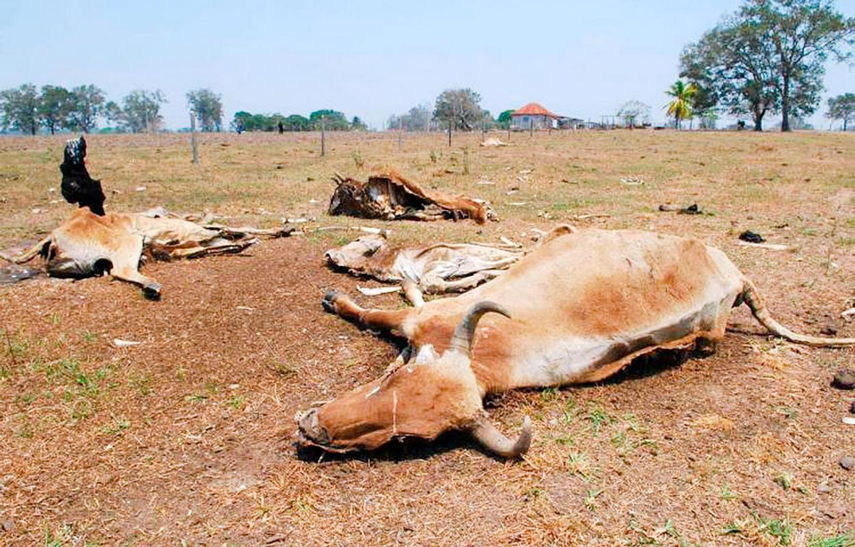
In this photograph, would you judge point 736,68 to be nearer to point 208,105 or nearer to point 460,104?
point 460,104

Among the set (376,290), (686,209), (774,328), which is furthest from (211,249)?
(686,209)

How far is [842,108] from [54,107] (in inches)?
4100

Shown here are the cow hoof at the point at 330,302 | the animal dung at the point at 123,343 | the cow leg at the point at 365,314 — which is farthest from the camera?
the cow hoof at the point at 330,302

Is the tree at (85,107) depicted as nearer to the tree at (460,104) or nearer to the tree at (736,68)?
the tree at (460,104)

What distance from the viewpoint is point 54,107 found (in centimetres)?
7750

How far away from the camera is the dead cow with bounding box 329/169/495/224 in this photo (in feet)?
30.2

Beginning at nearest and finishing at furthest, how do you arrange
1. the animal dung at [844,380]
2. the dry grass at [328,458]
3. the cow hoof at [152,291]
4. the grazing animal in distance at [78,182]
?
1. the dry grass at [328,458]
2. the animal dung at [844,380]
3. the cow hoof at [152,291]
4. the grazing animal in distance at [78,182]

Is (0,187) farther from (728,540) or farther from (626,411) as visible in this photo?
(728,540)

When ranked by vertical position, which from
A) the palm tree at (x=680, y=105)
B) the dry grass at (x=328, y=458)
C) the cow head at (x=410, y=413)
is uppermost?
the palm tree at (x=680, y=105)

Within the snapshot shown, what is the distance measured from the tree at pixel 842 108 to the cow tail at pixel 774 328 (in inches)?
3762

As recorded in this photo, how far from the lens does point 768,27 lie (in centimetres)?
4712

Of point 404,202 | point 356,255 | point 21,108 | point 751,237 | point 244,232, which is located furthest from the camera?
point 21,108

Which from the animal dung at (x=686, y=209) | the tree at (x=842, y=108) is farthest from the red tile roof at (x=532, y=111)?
the animal dung at (x=686, y=209)

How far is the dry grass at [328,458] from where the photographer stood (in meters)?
2.64
